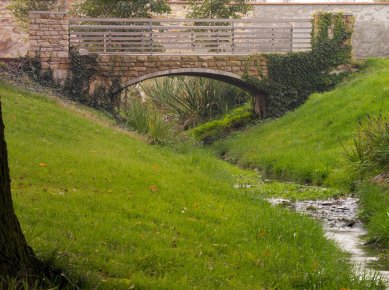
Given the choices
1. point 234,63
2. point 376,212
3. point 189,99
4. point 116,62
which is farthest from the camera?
point 189,99

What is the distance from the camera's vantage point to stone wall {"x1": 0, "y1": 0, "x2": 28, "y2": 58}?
38594mm

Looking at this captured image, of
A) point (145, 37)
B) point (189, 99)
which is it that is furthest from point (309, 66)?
point (145, 37)

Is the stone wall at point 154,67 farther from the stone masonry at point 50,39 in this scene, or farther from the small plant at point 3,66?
the small plant at point 3,66

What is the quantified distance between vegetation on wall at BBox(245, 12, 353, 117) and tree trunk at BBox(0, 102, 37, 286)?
951 inches

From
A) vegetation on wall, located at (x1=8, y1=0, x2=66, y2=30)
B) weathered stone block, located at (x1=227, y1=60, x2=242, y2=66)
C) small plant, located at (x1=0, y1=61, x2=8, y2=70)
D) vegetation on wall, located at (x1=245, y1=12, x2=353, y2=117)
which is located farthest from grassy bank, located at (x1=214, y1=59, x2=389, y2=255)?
vegetation on wall, located at (x1=8, y1=0, x2=66, y2=30)

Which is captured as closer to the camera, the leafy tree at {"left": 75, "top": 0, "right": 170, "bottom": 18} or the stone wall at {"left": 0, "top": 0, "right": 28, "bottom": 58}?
the leafy tree at {"left": 75, "top": 0, "right": 170, "bottom": 18}

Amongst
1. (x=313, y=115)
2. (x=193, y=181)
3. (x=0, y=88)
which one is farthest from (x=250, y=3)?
(x=193, y=181)

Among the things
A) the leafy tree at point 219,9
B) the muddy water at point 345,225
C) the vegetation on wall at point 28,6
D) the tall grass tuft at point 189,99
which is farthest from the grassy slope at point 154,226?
the vegetation on wall at point 28,6

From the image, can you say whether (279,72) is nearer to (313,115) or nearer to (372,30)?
(313,115)

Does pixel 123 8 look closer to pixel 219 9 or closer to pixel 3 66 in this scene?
pixel 219 9

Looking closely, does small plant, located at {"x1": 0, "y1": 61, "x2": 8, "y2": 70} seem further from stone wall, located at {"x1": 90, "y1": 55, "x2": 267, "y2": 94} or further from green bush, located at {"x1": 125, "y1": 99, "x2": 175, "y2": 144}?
green bush, located at {"x1": 125, "y1": 99, "x2": 175, "y2": 144}

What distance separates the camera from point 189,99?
3438cm

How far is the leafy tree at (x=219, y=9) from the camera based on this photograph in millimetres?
34781

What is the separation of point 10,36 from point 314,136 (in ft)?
70.3
